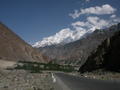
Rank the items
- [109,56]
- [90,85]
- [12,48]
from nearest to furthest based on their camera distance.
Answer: [90,85] → [109,56] → [12,48]

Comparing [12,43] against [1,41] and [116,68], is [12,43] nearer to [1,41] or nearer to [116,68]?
[1,41]

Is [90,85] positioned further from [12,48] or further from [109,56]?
[12,48]

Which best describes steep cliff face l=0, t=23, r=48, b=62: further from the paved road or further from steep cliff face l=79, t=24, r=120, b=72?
the paved road

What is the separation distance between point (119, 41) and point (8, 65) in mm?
72701

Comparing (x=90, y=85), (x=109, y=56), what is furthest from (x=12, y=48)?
(x=90, y=85)

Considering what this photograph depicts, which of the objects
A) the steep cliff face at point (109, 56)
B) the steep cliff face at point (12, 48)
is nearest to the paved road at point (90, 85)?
the steep cliff face at point (109, 56)

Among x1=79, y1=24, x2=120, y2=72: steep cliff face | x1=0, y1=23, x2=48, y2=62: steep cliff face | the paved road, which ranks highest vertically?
→ x1=0, y1=23, x2=48, y2=62: steep cliff face

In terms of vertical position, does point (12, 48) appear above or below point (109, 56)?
above

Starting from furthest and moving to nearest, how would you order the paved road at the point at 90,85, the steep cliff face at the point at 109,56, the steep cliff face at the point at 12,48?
the steep cliff face at the point at 12,48 < the steep cliff face at the point at 109,56 < the paved road at the point at 90,85

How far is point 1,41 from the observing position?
172m

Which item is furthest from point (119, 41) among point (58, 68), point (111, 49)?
point (58, 68)

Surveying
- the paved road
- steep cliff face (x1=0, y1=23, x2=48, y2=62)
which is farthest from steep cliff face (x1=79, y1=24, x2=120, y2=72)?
steep cliff face (x1=0, y1=23, x2=48, y2=62)

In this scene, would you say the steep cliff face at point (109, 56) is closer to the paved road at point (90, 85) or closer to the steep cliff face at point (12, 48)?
the paved road at point (90, 85)

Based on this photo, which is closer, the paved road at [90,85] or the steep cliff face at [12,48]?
the paved road at [90,85]
